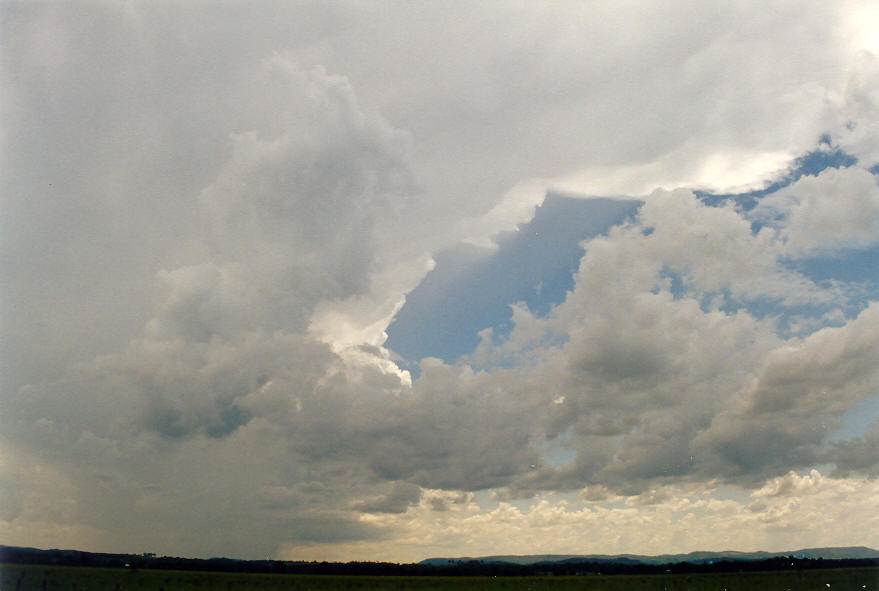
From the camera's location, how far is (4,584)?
183000 mm
